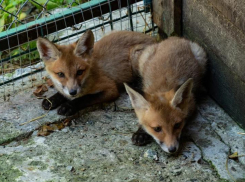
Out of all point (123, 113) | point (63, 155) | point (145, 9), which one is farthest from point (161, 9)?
point (63, 155)

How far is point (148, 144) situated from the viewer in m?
4.18

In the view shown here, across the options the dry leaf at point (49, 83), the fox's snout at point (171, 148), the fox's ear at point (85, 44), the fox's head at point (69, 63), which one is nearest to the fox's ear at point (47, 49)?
the fox's head at point (69, 63)

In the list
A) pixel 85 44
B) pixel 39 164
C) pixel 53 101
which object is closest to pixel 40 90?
pixel 53 101

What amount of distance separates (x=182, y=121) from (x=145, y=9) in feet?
7.93

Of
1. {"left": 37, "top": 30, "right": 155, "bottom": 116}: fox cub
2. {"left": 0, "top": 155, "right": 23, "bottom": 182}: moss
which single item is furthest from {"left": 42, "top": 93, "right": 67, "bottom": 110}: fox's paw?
{"left": 0, "top": 155, "right": 23, "bottom": 182}: moss

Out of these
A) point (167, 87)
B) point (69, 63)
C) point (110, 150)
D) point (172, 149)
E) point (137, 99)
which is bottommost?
point (110, 150)

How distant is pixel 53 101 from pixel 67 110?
298mm

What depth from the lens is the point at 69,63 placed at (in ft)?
15.1

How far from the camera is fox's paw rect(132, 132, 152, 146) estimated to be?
4141mm

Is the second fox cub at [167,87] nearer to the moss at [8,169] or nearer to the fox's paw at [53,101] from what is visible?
the fox's paw at [53,101]

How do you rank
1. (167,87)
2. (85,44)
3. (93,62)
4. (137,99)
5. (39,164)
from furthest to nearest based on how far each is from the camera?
(93,62)
(85,44)
(167,87)
(137,99)
(39,164)

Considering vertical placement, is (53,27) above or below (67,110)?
above

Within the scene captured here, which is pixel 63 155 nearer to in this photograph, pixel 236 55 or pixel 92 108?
pixel 92 108

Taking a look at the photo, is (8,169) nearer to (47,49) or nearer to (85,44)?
(47,49)
